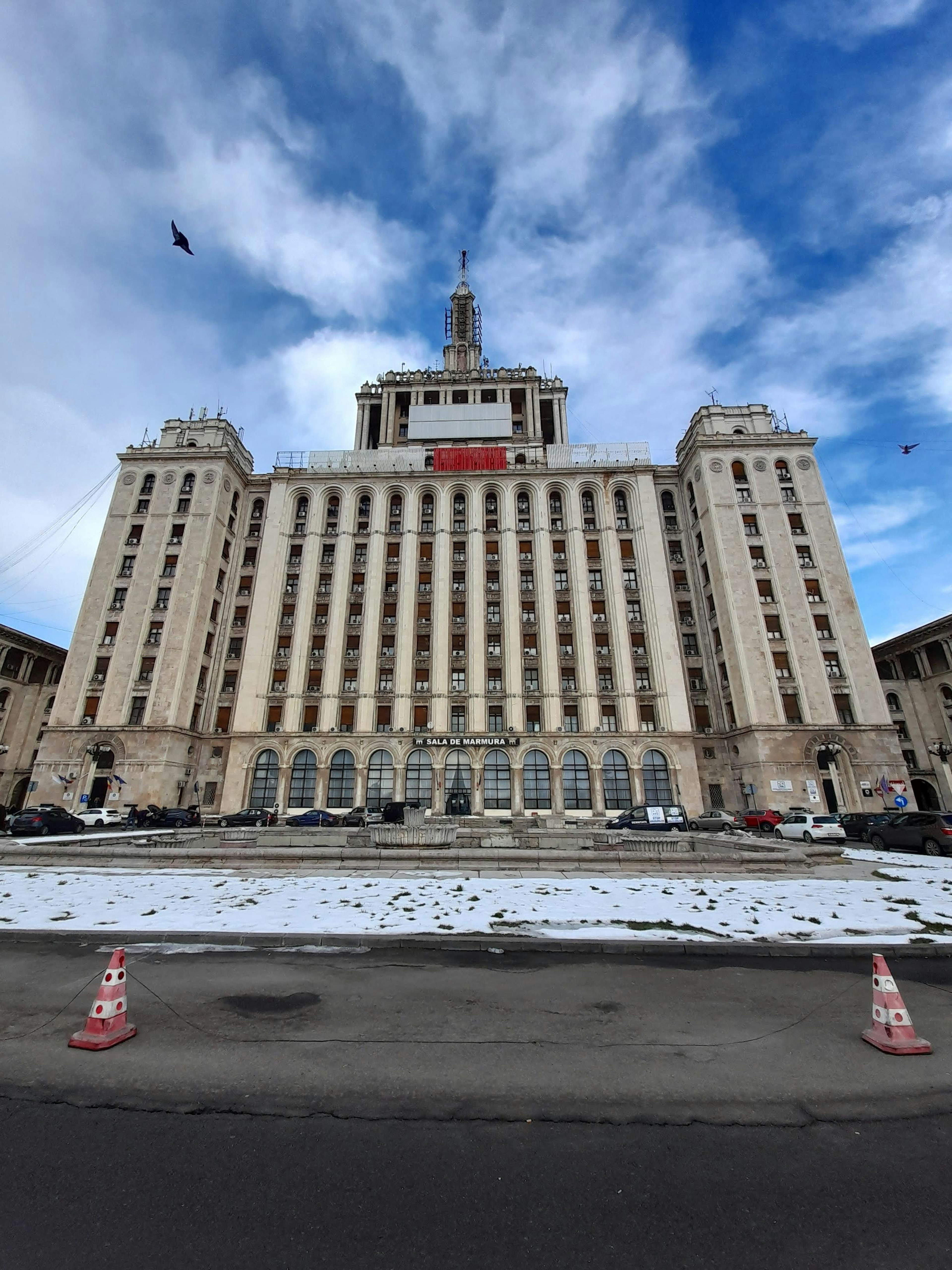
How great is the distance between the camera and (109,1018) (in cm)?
568

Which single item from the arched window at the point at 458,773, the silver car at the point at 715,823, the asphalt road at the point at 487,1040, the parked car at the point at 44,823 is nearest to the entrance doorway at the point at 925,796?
the silver car at the point at 715,823

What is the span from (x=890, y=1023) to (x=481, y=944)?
5.79 metres

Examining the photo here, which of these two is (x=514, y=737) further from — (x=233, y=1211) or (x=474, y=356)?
(x=474, y=356)

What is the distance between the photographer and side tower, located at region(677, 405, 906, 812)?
137ft

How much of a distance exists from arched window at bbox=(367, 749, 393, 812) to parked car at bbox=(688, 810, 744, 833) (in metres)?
22.3

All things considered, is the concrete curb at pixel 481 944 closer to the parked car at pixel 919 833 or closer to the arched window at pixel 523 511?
the parked car at pixel 919 833

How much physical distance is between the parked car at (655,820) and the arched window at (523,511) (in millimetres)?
29951

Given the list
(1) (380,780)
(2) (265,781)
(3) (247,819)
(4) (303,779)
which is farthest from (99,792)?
(1) (380,780)

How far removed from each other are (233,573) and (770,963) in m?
53.8

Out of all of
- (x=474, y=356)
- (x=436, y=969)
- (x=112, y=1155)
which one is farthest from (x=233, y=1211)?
(x=474, y=356)

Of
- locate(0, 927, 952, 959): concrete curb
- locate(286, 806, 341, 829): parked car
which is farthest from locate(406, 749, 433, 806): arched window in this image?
locate(0, 927, 952, 959): concrete curb

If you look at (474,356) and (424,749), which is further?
(474,356)

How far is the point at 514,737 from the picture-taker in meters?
44.6

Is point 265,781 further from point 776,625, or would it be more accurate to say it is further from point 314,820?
point 776,625
